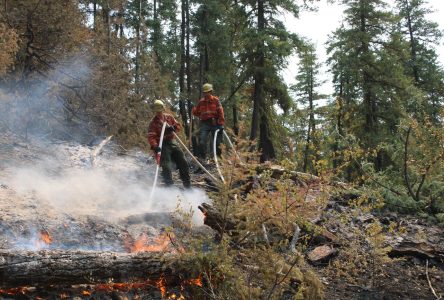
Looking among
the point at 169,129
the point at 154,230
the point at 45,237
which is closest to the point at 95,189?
the point at 169,129

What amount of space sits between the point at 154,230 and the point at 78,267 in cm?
273

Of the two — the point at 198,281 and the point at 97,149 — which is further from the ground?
the point at 97,149

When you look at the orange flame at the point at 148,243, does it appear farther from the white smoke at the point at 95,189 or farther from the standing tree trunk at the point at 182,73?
the standing tree trunk at the point at 182,73

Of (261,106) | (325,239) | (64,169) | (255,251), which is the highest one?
(261,106)

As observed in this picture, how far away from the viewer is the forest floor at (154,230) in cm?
527

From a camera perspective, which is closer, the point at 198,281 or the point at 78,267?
the point at 78,267

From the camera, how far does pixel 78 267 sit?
4.27m

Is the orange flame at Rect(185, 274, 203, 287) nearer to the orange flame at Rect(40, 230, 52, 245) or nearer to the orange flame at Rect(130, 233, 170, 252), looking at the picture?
the orange flame at Rect(130, 233, 170, 252)

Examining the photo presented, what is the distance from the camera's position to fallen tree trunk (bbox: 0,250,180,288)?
4.03m

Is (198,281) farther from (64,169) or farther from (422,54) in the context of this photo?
(422,54)

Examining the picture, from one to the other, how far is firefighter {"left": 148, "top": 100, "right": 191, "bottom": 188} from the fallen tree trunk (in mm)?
4711

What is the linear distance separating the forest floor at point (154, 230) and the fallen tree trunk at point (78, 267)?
23 centimetres

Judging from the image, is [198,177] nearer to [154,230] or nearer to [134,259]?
[154,230]

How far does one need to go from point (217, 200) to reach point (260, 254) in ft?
2.36
